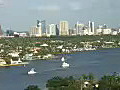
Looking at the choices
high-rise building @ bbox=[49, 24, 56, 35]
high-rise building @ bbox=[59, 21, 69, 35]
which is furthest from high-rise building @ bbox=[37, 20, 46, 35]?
high-rise building @ bbox=[59, 21, 69, 35]

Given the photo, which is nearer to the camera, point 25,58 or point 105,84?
point 105,84

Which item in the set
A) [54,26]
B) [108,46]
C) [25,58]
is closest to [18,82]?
[25,58]

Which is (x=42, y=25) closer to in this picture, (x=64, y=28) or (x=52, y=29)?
(x=52, y=29)

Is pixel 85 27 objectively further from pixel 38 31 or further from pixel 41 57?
pixel 41 57

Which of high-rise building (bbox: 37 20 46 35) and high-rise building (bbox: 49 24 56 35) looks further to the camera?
high-rise building (bbox: 37 20 46 35)

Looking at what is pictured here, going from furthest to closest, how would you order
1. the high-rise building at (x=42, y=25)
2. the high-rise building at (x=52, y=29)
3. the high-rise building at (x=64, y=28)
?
1. the high-rise building at (x=42, y=25)
2. the high-rise building at (x=64, y=28)
3. the high-rise building at (x=52, y=29)

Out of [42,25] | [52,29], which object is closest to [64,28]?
[52,29]

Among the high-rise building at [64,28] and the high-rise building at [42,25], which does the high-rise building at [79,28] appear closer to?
the high-rise building at [64,28]

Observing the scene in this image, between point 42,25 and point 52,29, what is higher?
point 42,25

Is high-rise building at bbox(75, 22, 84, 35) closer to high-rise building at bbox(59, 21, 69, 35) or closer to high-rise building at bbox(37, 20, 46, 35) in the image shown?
high-rise building at bbox(59, 21, 69, 35)

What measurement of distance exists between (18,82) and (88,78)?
7.31 ft

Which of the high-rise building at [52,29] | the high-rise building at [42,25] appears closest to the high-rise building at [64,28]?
the high-rise building at [52,29]

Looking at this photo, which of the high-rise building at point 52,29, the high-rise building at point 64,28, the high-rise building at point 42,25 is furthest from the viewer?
the high-rise building at point 42,25

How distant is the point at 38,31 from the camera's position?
41344 millimetres
